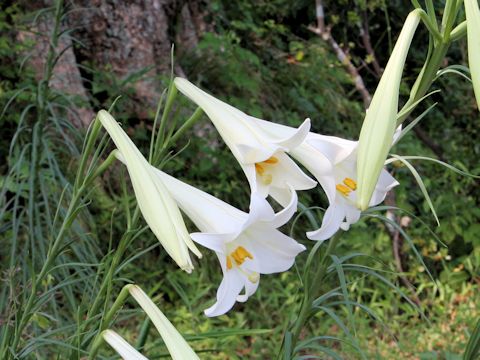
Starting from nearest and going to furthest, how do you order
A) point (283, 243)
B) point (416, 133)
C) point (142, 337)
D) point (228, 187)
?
point (283, 243) < point (142, 337) < point (228, 187) < point (416, 133)

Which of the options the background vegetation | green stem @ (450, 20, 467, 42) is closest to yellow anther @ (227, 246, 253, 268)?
green stem @ (450, 20, 467, 42)

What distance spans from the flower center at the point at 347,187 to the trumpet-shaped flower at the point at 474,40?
257 millimetres

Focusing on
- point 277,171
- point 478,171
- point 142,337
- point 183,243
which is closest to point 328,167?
point 277,171

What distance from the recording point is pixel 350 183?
936mm

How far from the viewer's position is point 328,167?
34.4 inches

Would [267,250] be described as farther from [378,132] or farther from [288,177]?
[378,132]

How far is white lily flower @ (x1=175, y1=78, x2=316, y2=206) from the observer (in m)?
0.87

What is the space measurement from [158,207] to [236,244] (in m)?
0.15

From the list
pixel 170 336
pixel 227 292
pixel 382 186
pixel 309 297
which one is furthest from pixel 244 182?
pixel 170 336

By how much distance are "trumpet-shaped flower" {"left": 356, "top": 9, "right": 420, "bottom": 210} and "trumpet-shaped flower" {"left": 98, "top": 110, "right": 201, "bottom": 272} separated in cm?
15

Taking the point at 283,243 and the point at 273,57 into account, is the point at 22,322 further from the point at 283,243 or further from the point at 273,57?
the point at 273,57

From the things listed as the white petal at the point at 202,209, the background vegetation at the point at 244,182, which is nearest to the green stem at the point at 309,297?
the white petal at the point at 202,209

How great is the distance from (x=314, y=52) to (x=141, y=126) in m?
1.20

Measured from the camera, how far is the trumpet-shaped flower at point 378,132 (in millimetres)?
670
